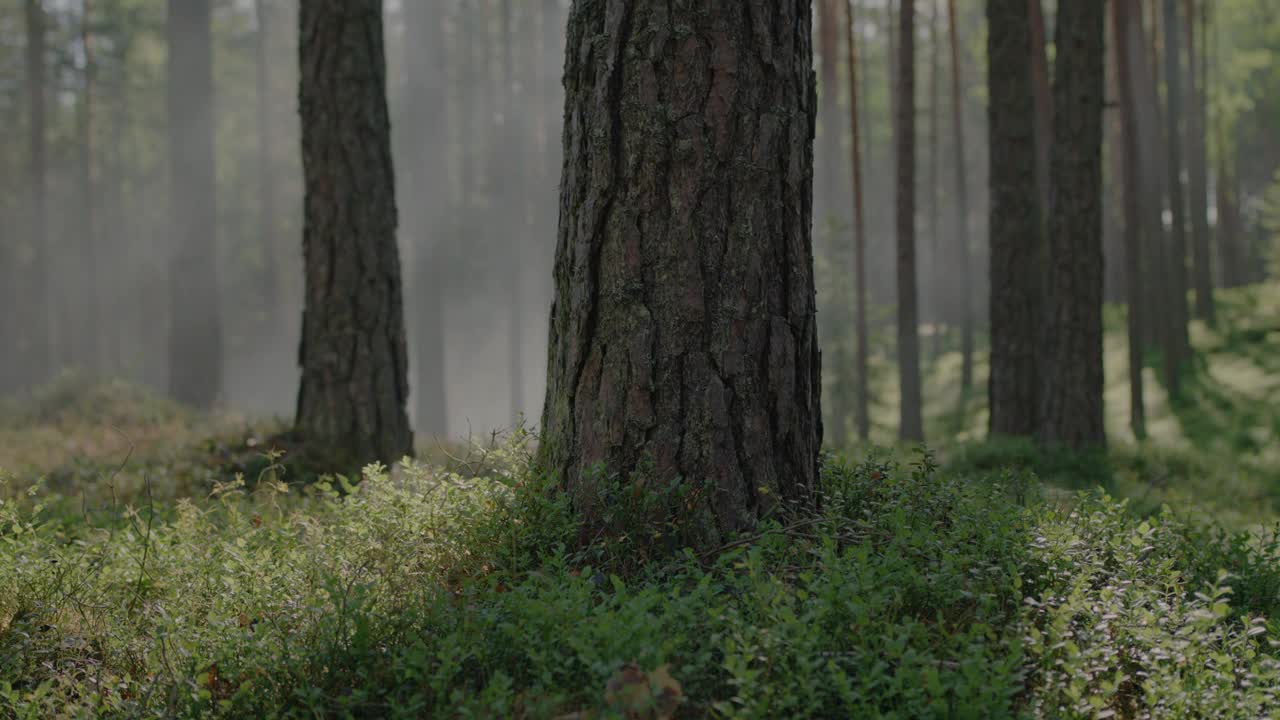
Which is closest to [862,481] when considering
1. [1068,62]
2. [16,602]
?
[16,602]

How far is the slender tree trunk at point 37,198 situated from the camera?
1163 inches

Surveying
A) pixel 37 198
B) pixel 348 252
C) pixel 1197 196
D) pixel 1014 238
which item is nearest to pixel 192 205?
pixel 348 252

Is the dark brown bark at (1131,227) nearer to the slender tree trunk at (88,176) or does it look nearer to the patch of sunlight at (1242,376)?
the patch of sunlight at (1242,376)

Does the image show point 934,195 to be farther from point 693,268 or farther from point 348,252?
point 693,268

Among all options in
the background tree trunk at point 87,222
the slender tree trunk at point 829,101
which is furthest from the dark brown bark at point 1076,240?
the background tree trunk at point 87,222

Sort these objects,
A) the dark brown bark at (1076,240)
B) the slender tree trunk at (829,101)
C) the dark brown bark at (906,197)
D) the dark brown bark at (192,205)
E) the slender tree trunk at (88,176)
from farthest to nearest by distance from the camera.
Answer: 1. the slender tree trunk at (88,176)
2. the slender tree trunk at (829,101)
3. the dark brown bark at (192,205)
4. the dark brown bark at (906,197)
5. the dark brown bark at (1076,240)

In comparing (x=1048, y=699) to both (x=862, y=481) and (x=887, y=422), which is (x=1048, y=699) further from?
(x=887, y=422)

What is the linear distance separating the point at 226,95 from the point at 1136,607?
43.3 meters

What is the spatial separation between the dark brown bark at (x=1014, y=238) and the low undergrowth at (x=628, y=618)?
27.9ft

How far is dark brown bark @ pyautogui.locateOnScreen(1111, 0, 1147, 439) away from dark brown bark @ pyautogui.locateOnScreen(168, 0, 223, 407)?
54.2 feet

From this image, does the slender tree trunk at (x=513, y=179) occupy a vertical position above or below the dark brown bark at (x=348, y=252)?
above

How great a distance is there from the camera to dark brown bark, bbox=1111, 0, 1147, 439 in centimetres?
1511

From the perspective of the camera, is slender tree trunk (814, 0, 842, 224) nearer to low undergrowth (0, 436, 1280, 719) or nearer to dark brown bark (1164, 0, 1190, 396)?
dark brown bark (1164, 0, 1190, 396)

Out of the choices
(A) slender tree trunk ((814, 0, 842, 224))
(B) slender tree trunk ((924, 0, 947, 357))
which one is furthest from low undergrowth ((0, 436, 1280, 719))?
(B) slender tree trunk ((924, 0, 947, 357))
